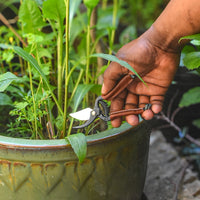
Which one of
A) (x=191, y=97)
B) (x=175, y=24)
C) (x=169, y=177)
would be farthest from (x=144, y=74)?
Result: (x=169, y=177)

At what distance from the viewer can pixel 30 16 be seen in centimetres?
95

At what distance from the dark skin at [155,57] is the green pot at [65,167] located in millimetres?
66

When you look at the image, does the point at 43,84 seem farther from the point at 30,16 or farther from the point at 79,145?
the point at 79,145

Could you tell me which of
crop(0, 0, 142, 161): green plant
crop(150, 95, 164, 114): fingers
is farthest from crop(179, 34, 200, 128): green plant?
crop(0, 0, 142, 161): green plant

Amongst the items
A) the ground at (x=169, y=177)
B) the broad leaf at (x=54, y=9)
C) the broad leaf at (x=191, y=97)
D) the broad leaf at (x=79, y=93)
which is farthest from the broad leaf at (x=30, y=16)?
the ground at (x=169, y=177)

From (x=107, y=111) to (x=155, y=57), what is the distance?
201 millimetres

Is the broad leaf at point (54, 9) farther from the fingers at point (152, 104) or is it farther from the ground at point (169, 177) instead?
the ground at point (169, 177)

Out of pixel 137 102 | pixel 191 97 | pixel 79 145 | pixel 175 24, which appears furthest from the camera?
pixel 191 97

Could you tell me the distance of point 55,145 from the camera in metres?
0.72

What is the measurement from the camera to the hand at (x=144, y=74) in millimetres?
836

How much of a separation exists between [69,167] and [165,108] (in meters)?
0.79

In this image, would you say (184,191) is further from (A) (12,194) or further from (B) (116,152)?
(A) (12,194)

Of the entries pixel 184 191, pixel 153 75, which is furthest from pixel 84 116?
Answer: pixel 184 191

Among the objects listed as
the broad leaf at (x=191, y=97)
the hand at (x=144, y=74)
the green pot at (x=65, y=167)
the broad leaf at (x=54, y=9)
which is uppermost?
the broad leaf at (x=54, y=9)
